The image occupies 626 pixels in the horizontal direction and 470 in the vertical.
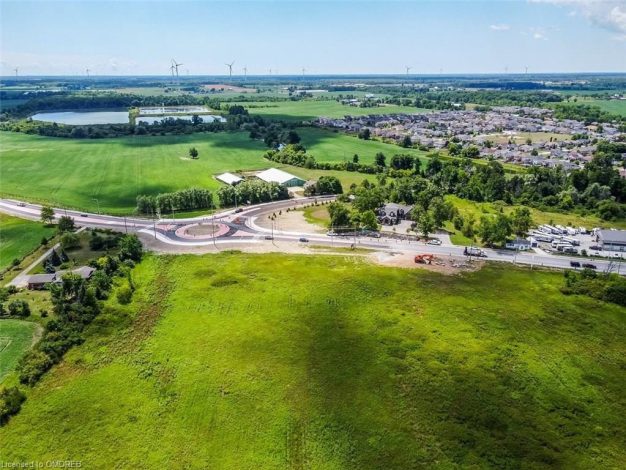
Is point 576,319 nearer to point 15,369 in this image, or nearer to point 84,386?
point 84,386

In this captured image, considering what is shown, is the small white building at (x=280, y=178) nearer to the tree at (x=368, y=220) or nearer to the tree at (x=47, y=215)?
the tree at (x=368, y=220)

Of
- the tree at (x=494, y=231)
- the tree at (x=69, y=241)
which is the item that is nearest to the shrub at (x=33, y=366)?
the tree at (x=69, y=241)

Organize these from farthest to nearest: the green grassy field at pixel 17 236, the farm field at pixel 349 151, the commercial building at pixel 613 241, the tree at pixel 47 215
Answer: the farm field at pixel 349 151 → the tree at pixel 47 215 → the commercial building at pixel 613 241 → the green grassy field at pixel 17 236

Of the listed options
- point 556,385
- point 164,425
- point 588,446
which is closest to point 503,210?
point 556,385

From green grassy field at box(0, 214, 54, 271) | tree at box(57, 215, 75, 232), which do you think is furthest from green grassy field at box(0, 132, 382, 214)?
tree at box(57, 215, 75, 232)

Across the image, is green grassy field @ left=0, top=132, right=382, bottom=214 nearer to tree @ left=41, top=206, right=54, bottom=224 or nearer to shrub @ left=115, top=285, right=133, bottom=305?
tree @ left=41, top=206, right=54, bottom=224

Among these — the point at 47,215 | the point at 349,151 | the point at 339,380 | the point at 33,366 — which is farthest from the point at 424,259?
the point at 349,151
